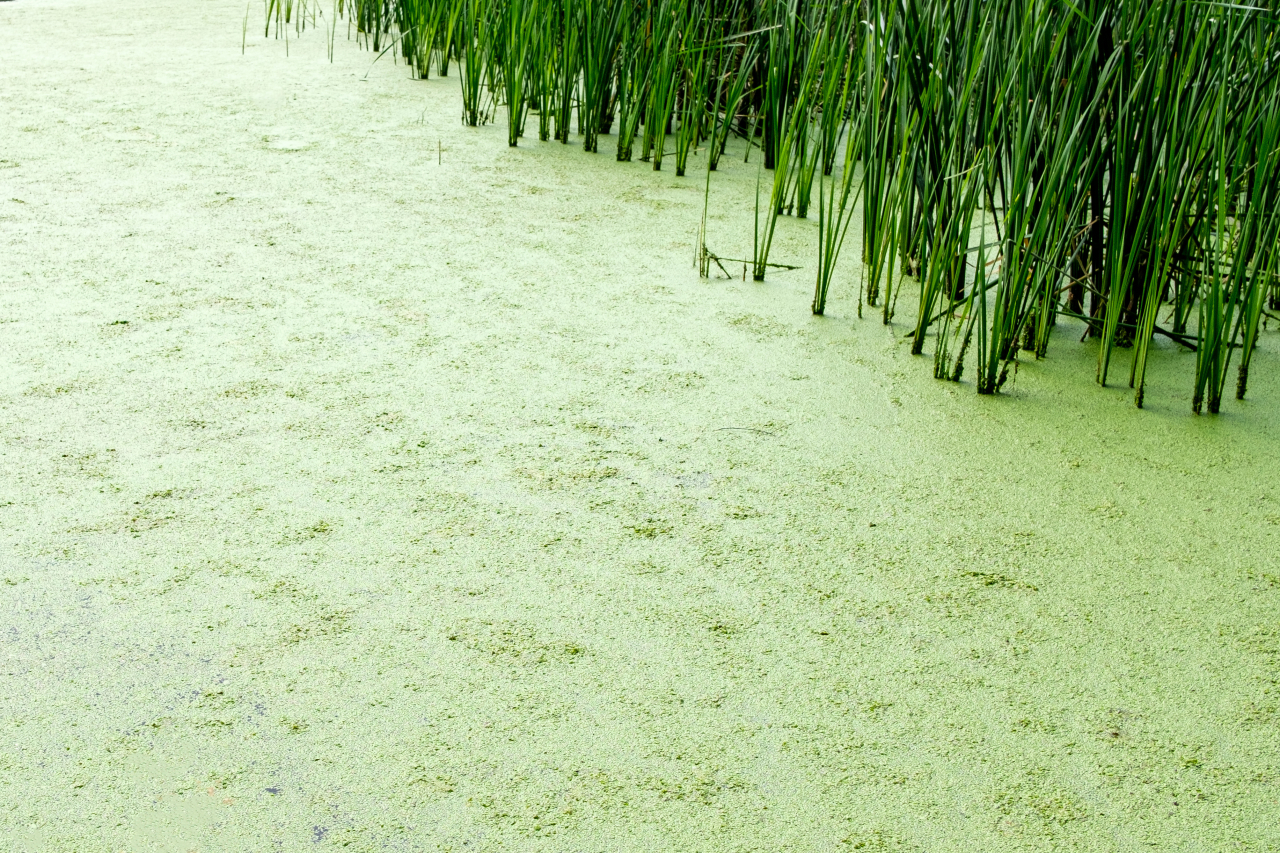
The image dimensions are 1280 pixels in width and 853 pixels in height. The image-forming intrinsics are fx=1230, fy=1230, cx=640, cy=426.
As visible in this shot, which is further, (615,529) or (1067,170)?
(1067,170)

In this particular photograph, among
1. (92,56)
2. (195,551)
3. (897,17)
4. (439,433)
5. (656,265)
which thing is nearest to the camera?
(195,551)

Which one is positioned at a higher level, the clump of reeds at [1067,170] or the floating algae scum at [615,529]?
the clump of reeds at [1067,170]

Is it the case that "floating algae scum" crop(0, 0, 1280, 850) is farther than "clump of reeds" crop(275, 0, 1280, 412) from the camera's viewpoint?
No

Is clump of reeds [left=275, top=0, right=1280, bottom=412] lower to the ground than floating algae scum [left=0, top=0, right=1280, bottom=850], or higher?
higher

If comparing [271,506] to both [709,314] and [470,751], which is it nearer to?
[470,751]

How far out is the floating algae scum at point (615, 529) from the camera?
95 centimetres

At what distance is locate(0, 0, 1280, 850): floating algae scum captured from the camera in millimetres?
953

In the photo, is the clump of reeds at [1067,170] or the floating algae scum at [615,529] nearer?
the floating algae scum at [615,529]

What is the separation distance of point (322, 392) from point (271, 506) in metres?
0.31

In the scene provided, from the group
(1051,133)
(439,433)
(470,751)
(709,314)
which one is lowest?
(470,751)

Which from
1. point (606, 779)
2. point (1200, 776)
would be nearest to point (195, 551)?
point (606, 779)

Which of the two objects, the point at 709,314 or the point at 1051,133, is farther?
the point at 709,314

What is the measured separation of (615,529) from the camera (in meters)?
1.33

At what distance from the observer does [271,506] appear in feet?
4.35
